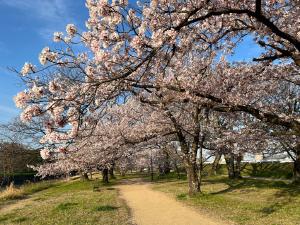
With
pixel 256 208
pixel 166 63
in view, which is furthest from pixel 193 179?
pixel 166 63

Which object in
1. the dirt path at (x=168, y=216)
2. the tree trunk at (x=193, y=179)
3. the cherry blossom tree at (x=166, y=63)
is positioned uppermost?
the cherry blossom tree at (x=166, y=63)

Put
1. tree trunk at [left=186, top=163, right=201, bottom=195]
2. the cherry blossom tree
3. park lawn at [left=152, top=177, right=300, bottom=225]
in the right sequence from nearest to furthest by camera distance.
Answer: the cherry blossom tree
park lawn at [left=152, top=177, right=300, bottom=225]
tree trunk at [left=186, top=163, right=201, bottom=195]

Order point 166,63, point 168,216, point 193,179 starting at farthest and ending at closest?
point 193,179 < point 168,216 < point 166,63

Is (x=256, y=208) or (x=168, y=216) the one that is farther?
(x=256, y=208)

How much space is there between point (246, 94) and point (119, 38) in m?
7.28

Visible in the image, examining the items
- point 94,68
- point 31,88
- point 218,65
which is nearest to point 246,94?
point 218,65

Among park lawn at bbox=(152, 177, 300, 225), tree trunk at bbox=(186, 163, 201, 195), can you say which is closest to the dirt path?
park lawn at bbox=(152, 177, 300, 225)

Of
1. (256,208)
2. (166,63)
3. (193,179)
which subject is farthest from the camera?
(193,179)

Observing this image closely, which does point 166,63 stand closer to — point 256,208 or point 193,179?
point 256,208

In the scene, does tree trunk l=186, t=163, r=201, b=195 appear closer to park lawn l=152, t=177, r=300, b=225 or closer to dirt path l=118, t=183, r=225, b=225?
park lawn l=152, t=177, r=300, b=225

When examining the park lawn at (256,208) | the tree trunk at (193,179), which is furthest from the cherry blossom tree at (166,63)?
the tree trunk at (193,179)

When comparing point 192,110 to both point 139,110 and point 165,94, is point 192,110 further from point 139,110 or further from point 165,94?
point 165,94

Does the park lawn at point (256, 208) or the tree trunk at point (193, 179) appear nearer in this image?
the park lawn at point (256, 208)

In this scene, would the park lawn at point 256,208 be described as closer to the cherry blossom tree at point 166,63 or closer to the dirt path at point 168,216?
the dirt path at point 168,216
